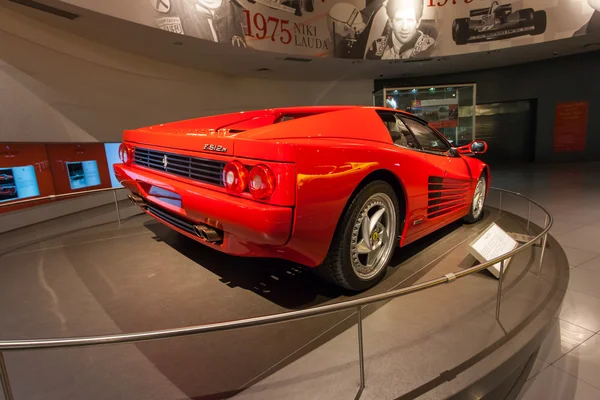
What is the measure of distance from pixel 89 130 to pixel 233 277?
4.89 meters

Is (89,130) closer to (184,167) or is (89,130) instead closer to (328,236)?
(184,167)

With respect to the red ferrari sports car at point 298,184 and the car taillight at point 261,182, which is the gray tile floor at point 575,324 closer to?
the red ferrari sports car at point 298,184

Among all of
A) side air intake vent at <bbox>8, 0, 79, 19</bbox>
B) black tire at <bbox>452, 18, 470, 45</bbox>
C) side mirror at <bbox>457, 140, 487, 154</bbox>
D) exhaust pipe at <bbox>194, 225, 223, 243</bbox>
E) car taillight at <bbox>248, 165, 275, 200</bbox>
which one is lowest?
exhaust pipe at <bbox>194, 225, 223, 243</bbox>

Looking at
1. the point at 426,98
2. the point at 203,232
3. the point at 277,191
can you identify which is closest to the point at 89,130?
the point at 203,232

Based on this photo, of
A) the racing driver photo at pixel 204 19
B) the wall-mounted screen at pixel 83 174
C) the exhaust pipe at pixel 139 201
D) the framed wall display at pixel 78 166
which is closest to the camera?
the exhaust pipe at pixel 139 201

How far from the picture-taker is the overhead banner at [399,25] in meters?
6.46

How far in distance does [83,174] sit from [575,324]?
704cm

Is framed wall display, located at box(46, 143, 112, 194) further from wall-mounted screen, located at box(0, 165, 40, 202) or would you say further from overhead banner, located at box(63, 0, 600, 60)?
overhead banner, located at box(63, 0, 600, 60)

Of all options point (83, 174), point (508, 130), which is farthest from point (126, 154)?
point (508, 130)

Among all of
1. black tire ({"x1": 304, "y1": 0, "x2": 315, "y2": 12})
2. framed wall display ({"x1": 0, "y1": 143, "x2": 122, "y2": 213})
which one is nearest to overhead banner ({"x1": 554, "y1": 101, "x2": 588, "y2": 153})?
black tire ({"x1": 304, "y1": 0, "x2": 315, "y2": 12})

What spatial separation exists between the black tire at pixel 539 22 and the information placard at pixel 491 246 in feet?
24.2

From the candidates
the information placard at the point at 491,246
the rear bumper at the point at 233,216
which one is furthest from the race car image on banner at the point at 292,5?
the information placard at the point at 491,246

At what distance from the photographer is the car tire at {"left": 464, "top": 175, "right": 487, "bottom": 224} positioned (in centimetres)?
353

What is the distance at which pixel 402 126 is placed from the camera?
272 cm
